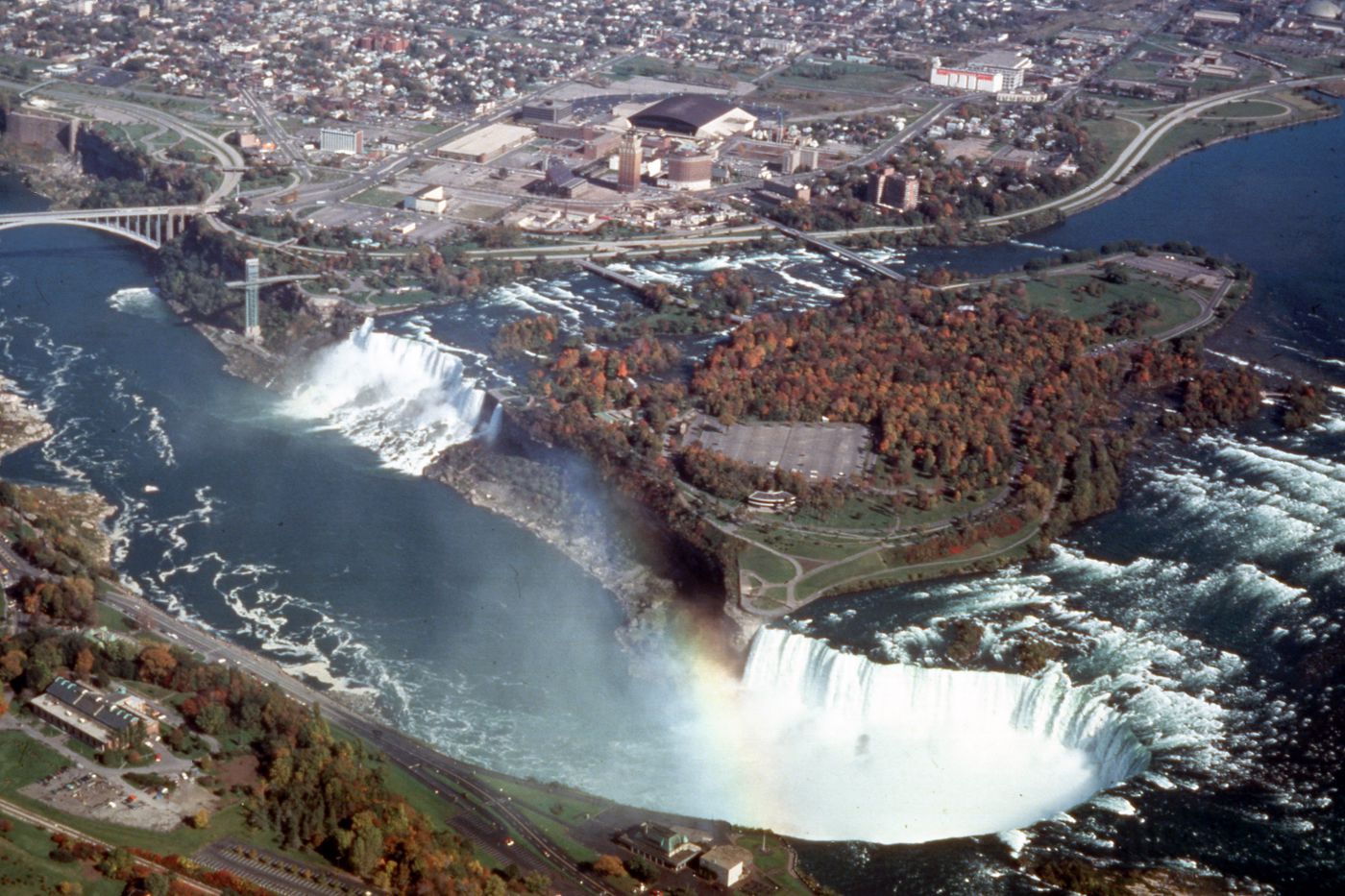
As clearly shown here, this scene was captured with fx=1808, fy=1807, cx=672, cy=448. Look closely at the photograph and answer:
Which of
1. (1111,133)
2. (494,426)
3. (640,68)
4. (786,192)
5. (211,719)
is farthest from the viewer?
(640,68)

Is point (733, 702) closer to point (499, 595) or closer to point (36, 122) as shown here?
point (499, 595)

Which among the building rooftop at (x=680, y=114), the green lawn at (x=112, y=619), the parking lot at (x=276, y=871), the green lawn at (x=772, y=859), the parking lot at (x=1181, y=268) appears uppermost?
the building rooftop at (x=680, y=114)

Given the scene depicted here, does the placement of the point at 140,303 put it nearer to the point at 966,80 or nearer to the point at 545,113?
the point at 545,113

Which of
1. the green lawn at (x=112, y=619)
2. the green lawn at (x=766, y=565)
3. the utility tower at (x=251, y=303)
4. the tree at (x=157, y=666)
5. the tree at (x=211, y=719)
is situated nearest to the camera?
the tree at (x=211, y=719)

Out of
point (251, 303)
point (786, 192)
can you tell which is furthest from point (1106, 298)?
point (251, 303)

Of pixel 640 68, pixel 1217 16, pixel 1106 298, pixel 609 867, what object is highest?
pixel 1217 16

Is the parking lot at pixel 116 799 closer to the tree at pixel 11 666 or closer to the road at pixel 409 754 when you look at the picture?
the tree at pixel 11 666

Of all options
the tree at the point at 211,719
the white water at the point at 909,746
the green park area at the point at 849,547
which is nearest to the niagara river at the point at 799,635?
the white water at the point at 909,746
